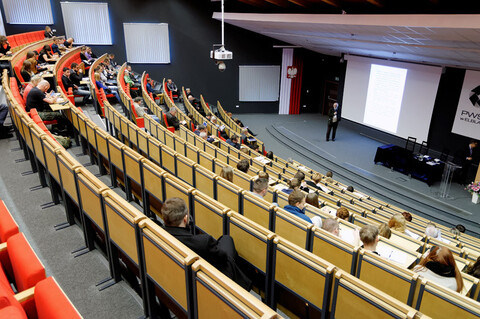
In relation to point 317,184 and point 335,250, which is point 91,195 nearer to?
point 335,250

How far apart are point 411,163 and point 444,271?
745 centimetres

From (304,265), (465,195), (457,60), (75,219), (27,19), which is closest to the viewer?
(304,265)

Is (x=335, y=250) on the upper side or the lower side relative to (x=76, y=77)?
lower

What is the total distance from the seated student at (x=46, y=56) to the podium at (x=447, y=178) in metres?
10.6

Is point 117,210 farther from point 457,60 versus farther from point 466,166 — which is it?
point 466,166

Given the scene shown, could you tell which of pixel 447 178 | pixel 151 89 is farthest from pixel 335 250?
pixel 151 89

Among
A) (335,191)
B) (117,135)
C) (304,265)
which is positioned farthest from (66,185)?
(335,191)

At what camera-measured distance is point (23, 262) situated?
182cm

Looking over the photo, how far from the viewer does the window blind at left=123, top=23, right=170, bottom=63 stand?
47.6 ft

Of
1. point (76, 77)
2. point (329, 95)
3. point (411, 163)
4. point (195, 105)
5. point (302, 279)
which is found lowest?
point (411, 163)

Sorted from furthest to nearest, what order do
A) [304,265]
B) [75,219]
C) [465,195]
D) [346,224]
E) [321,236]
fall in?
[465,195] < [346,224] < [75,219] < [321,236] < [304,265]

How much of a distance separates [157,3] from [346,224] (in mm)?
13876

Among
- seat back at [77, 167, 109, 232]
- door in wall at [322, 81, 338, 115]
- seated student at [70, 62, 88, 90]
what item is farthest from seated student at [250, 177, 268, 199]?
door in wall at [322, 81, 338, 115]

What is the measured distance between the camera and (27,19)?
43.9 ft
